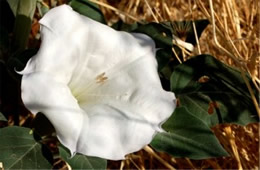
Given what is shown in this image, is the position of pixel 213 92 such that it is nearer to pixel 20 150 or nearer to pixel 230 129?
pixel 230 129

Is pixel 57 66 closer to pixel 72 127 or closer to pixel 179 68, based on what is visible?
pixel 72 127

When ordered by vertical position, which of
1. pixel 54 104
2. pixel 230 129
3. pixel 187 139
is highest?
pixel 54 104

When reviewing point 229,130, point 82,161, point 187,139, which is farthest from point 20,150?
point 229,130

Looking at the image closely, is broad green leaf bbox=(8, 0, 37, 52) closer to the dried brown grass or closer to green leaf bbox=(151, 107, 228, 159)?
the dried brown grass

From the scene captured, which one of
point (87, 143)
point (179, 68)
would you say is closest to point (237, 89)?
point (179, 68)

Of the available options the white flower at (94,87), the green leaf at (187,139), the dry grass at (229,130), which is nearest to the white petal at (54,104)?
the white flower at (94,87)

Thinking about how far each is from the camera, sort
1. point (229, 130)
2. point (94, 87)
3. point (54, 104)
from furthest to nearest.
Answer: point (229, 130), point (94, 87), point (54, 104)

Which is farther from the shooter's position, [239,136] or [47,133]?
[239,136]
